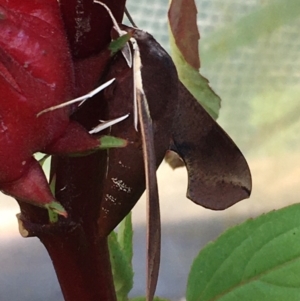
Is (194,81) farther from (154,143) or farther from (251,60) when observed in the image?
(251,60)

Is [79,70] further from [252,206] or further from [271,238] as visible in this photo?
[252,206]

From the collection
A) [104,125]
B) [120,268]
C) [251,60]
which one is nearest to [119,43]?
[104,125]

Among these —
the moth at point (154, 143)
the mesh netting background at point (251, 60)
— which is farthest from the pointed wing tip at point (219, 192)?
the mesh netting background at point (251, 60)

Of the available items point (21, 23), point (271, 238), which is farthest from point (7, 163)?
point (271, 238)

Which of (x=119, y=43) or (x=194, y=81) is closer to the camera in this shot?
(x=119, y=43)

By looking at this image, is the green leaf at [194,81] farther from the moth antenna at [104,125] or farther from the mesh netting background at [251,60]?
the mesh netting background at [251,60]

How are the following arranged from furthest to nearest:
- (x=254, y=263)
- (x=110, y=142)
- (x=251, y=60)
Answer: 1. (x=251, y=60)
2. (x=254, y=263)
3. (x=110, y=142)
